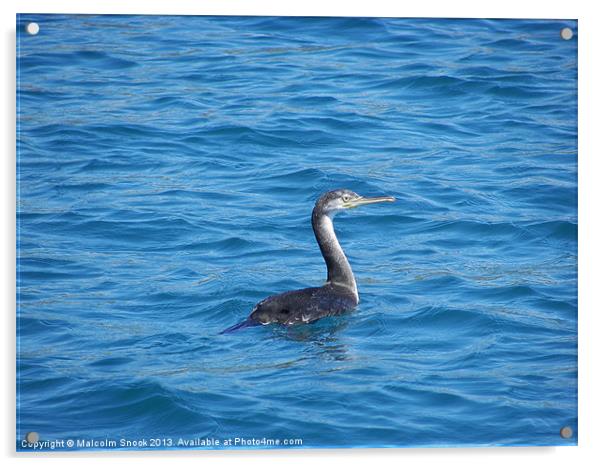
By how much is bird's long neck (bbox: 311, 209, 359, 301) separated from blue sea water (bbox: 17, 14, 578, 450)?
17 cm

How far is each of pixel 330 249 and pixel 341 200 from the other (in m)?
0.41

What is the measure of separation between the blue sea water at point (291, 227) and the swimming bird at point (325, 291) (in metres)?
0.12

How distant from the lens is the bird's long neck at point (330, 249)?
372 inches

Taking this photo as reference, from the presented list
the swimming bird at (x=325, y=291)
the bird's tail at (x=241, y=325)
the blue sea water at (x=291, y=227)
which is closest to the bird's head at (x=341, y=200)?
the swimming bird at (x=325, y=291)

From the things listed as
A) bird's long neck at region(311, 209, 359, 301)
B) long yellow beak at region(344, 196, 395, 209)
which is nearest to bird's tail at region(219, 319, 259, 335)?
bird's long neck at region(311, 209, 359, 301)

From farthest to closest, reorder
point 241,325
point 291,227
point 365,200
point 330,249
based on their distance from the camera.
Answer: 1. point 291,227
2. point 330,249
3. point 365,200
4. point 241,325

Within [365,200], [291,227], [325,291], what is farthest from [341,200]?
[325,291]

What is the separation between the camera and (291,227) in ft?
31.7

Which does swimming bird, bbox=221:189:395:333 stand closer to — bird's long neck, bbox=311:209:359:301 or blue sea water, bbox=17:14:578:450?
bird's long neck, bbox=311:209:359:301

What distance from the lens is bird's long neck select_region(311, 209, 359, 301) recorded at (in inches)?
372

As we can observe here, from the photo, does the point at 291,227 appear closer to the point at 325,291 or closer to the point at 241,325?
the point at 325,291

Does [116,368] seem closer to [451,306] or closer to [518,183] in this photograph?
[451,306]

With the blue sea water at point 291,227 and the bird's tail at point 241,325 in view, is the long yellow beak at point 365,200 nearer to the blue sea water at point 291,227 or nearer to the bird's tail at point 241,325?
the blue sea water at point 291,227
